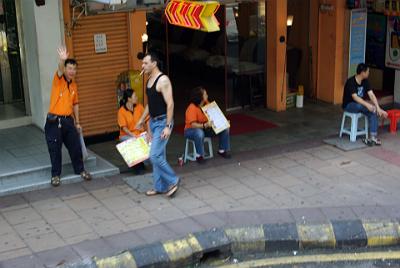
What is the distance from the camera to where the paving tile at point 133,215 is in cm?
779

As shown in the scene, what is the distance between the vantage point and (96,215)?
26.0 ft

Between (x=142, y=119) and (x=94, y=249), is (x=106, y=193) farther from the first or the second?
(x=94, y=249)

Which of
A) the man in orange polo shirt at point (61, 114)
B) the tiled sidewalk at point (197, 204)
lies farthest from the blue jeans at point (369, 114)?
the man in orange polo shirt at point (61, 114)

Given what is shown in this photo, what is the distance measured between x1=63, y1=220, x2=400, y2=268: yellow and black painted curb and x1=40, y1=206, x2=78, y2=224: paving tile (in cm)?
126

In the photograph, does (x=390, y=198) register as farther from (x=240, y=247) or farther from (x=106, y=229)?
(x=106, y=229)

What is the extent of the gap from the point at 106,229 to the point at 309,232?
2271mm

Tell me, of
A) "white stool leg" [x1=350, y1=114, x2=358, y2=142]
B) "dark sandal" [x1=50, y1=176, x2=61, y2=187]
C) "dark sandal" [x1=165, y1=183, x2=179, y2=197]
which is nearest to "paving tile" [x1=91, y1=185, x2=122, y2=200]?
"dark sandal" [x1=50, y1=176, x2=61, y2=187]

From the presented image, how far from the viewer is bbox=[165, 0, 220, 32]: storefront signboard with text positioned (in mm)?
8227

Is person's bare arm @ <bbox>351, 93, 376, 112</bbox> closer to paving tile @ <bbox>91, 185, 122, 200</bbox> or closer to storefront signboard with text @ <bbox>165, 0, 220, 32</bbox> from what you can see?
storefront signboard with text @ <bbox>165, 0, 220, 32</bbox>

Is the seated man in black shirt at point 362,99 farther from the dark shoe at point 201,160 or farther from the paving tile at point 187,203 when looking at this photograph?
the paving tile at point 187,203

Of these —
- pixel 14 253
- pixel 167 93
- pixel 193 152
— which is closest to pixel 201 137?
pixel 193 152

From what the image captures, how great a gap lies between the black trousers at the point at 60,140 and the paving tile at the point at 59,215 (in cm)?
78

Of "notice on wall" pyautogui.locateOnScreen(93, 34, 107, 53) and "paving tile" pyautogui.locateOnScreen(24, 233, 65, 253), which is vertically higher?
"notice on wall" pyautogui.locateOnScreen(93, 34, 107, 53)

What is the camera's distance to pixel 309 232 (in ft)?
24.1
